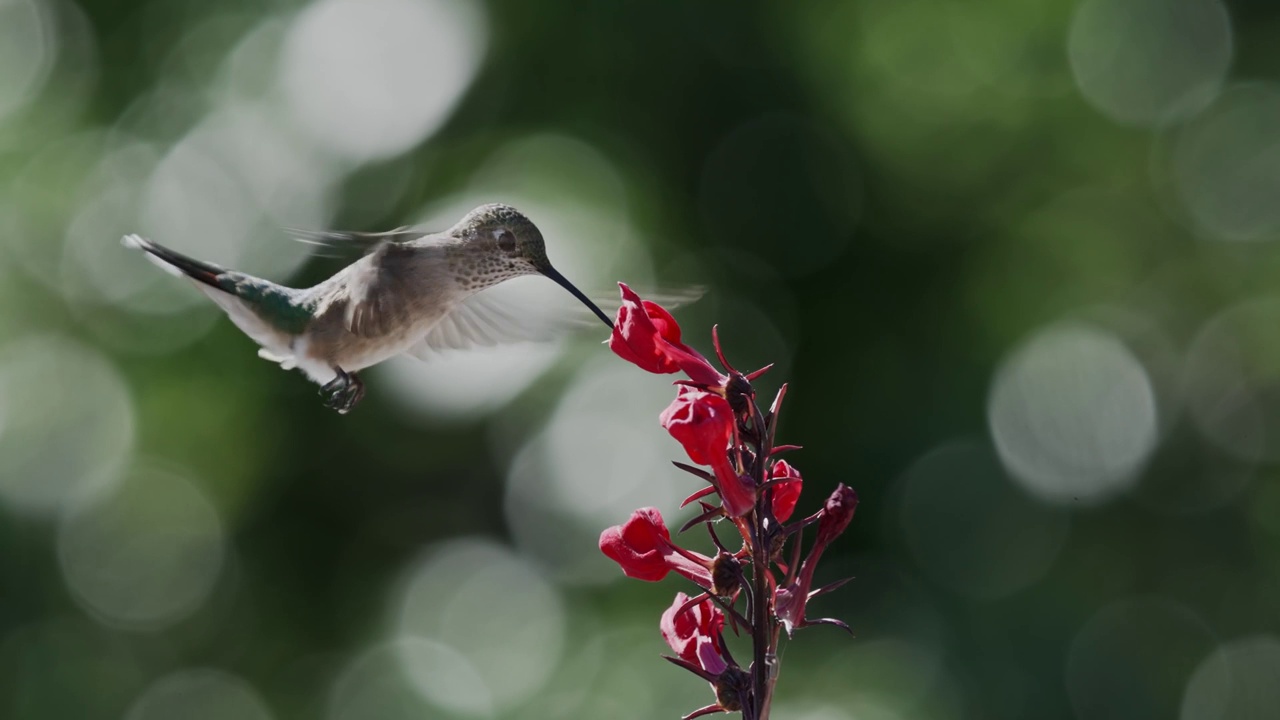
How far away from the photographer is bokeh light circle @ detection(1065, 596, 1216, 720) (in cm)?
437

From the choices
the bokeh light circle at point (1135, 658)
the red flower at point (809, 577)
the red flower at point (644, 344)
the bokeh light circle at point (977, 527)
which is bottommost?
the bokeh light circle at point (1135, 658)

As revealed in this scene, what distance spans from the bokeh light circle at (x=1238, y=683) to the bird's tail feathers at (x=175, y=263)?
4.00 meters

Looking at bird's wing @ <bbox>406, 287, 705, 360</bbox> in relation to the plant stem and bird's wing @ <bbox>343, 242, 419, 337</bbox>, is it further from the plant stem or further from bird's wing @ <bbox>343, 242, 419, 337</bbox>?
the plant stem

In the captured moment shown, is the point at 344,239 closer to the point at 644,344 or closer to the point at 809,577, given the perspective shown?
the point at 644,344

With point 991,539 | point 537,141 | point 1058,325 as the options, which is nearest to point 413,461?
point 537,141

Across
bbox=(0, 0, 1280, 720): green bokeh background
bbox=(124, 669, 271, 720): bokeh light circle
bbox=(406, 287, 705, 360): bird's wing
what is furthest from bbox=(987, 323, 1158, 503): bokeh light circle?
bbox=(124, 669, 271, 720): bokeh light circle

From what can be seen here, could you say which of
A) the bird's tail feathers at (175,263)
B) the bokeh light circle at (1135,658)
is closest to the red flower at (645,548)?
the bird's tail feathers at (175,263)

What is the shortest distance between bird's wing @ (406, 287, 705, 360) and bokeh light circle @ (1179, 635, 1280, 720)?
3.20 m

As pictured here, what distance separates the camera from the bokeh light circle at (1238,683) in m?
4.48

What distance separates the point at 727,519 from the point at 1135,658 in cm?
366

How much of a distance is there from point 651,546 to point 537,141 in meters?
3.62

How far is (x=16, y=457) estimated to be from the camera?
4.99 metres

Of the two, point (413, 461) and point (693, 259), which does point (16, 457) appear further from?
point (693, 259)

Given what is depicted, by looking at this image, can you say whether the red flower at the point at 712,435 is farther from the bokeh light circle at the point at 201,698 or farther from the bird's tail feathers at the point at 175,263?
the bokeh light circle at the point at 201,698
